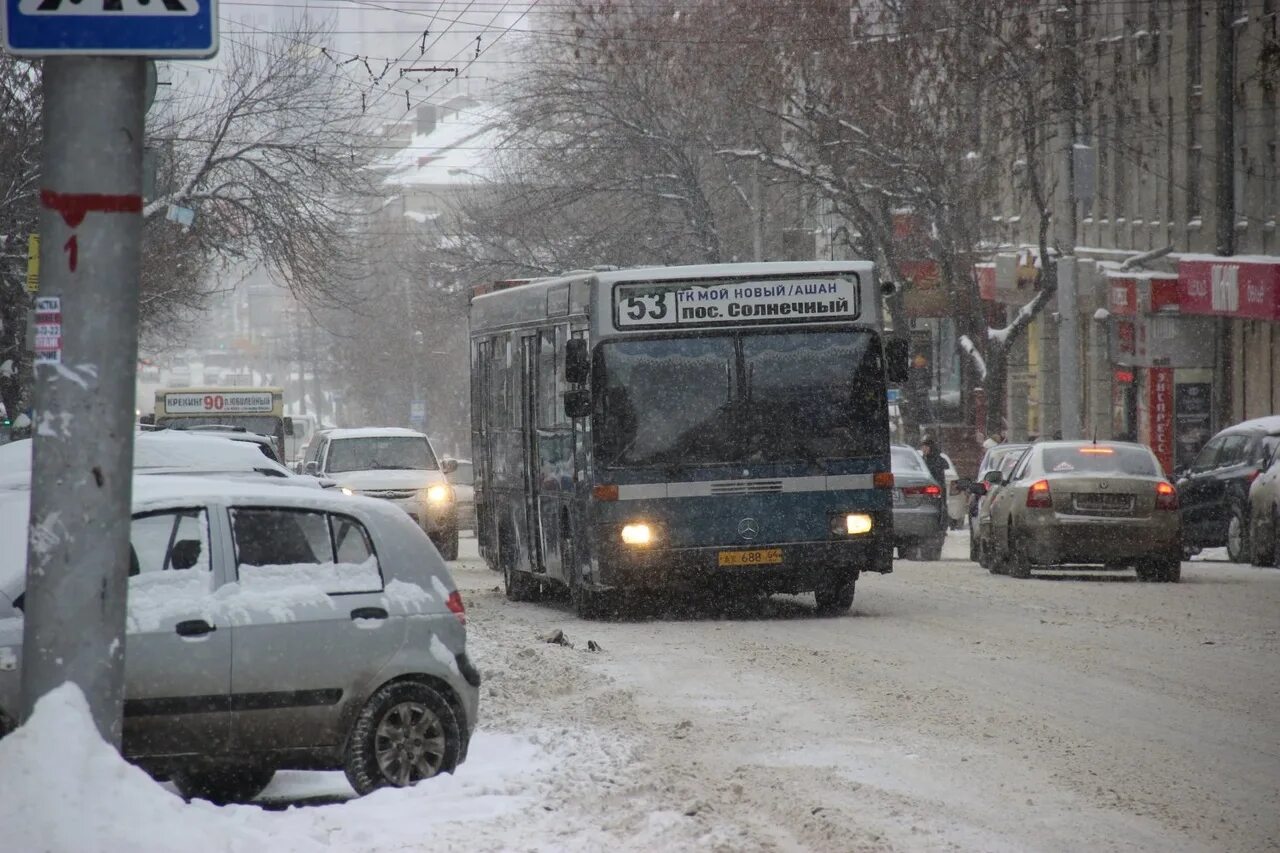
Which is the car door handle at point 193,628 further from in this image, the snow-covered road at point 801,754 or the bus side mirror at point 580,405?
the bus side mirror at point 580,405

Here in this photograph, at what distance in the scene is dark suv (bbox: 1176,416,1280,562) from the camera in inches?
1054

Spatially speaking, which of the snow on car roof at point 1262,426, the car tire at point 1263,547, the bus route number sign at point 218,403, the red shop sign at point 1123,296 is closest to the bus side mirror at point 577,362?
the car tire at point 1263,547

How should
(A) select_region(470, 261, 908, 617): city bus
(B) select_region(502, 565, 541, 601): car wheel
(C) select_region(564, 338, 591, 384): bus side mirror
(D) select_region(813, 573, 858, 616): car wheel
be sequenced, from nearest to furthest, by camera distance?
1. (C) select_region(564, 338, 591, 384): bus side mirror
2. (A) select_region(470, 261, 908, 617): city bus
3. (D) select_region(813, 573, 858, 616): car wheel
4. (B) select_region(502, 565, 541, 601): car wheel

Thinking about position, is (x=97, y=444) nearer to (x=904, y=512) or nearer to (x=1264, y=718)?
(x=1264, y=718)

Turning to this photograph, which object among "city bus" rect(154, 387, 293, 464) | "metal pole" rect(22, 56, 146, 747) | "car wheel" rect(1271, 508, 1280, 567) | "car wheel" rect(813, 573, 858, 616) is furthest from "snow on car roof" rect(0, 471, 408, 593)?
"city bus" rect(154, 387, 293, 464)

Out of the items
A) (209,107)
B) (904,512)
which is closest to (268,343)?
(209,107)

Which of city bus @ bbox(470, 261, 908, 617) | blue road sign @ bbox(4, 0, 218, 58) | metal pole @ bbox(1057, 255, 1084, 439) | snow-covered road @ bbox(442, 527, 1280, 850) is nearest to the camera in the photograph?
blue road sign @ bbox(4, 0, 218, 58)

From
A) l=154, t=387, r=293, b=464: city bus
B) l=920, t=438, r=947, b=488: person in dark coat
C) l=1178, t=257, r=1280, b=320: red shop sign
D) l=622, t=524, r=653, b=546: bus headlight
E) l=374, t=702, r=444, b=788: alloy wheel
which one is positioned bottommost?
l=374, t=702, r=444, b=788: alloy wheel

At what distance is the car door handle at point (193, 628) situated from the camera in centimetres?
864

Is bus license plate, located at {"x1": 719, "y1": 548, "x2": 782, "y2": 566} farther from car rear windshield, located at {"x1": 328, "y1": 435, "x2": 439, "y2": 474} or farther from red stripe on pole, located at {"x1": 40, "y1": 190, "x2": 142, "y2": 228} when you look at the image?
car rear windshield, located at {"x1": 328, "y1": 435, "x2": 439, "y2": 474}

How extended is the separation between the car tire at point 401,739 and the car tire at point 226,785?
50cm

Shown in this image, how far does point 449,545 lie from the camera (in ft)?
102

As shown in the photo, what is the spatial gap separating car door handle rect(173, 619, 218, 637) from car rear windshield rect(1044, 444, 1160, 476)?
15684 mm

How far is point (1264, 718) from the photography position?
11.2 m
